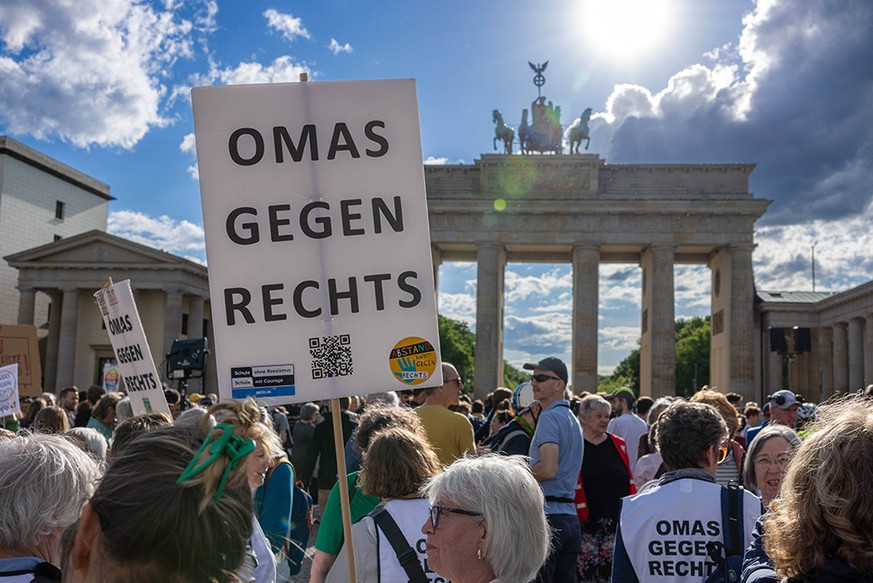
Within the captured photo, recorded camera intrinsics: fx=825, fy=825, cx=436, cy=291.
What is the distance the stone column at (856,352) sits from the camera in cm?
4919

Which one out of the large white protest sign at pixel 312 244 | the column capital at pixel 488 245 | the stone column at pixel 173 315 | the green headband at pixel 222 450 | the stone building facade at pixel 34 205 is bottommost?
the green headband at pixel 222 450

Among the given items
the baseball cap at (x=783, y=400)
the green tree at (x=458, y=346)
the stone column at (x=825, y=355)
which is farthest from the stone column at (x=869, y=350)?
the green tree at (x=458, y=346)

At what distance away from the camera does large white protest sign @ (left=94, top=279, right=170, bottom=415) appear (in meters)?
5.98

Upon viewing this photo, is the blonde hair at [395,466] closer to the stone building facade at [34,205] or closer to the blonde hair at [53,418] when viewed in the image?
the blonde hair at [53,418]

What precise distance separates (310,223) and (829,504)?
2389 millimetres

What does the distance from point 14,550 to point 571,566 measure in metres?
4.38

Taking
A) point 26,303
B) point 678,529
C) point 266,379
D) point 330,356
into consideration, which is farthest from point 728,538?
point 26,303

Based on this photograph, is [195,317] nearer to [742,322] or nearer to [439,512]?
[742,322]

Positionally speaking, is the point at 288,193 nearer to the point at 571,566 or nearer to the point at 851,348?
the point at 571,566

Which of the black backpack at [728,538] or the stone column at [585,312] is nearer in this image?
the black backpack at [728,538]

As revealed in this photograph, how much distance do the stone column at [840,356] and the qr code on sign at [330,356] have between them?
5503cm

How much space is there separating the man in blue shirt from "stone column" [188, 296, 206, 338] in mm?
51014

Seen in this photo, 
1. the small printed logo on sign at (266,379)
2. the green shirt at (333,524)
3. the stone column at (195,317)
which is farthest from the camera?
the stone column at (195,317)

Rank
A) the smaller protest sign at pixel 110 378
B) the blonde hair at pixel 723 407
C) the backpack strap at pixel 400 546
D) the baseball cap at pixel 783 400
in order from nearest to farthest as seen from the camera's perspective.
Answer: the backpack strap at pixel 400 546
the blonde hair at pixel 723 407
the baseball cap at pixel 783 400
the smaller protest sign at pixel 110 378
